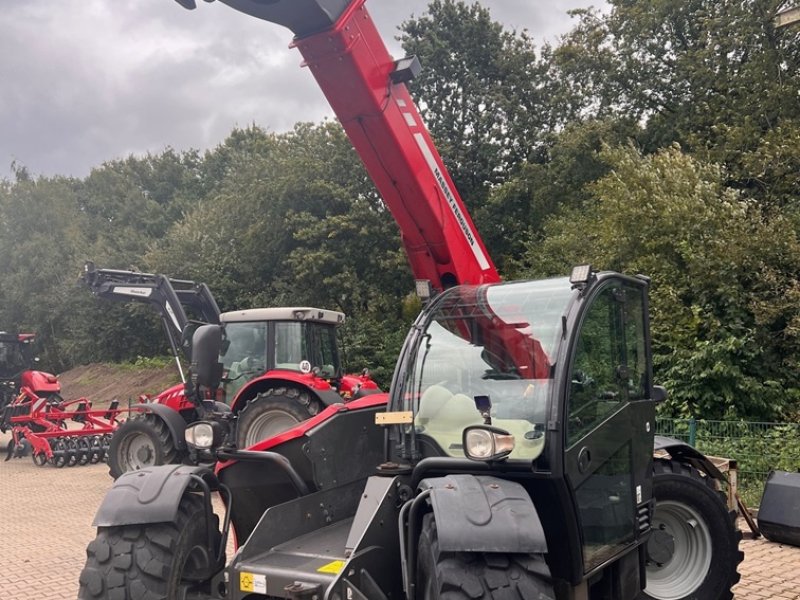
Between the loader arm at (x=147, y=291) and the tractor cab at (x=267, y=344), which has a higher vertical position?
the loader arm at (x=147, y=291)

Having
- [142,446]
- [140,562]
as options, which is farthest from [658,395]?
[142,446]

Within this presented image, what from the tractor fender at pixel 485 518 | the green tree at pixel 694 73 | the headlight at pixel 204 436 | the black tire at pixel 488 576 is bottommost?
the black tire at pixel 488 576

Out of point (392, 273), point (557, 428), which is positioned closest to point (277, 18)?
point (557, 428)

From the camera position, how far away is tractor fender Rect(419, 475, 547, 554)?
296 cm

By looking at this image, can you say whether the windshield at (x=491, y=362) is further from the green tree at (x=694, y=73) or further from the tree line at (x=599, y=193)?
the green tree at (x=694, y=73)

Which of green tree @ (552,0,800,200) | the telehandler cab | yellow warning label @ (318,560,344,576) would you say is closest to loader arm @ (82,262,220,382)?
the telehandler cab

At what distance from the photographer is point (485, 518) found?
3023 millimetres

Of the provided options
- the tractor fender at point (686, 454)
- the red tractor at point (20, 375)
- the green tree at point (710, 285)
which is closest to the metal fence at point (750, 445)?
the green tree at point (710, 285)

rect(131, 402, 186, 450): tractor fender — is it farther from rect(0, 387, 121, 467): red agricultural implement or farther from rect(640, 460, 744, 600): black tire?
rect(640, 460, 744, 600): black tire

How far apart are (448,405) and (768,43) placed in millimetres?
16148

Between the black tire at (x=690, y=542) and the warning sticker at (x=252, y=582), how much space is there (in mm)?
2513

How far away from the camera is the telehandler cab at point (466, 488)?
10.6ft

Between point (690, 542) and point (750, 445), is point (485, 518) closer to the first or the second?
point (690, 542)

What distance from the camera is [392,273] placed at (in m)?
19.9
